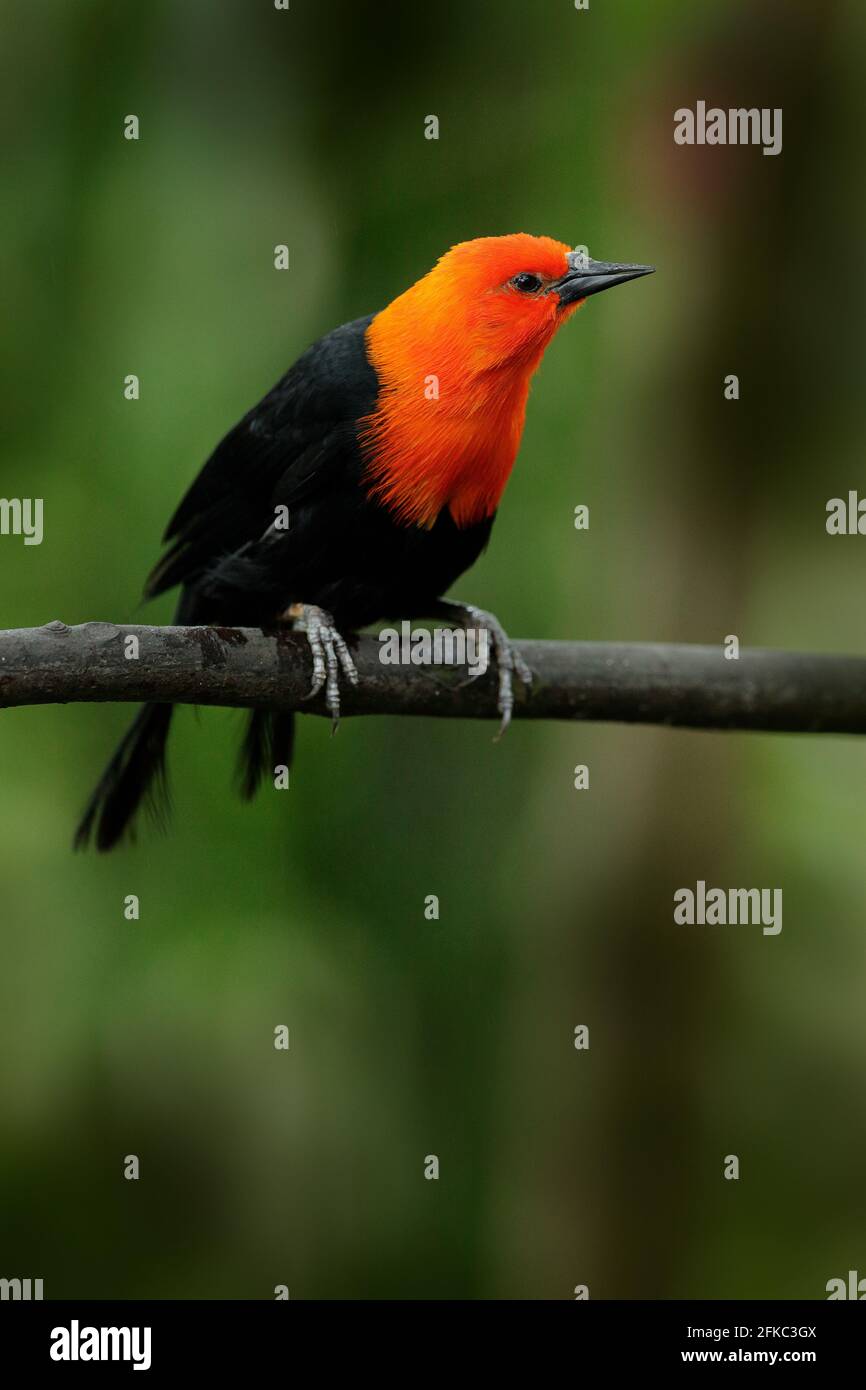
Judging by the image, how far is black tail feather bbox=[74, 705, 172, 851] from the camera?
3648mm

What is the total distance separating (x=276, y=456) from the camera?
3.41 meters

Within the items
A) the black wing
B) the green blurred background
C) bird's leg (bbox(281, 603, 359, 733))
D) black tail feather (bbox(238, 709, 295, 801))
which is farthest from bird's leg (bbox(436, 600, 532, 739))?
the green blurred background

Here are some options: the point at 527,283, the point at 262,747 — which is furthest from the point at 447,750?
the point at 527,283

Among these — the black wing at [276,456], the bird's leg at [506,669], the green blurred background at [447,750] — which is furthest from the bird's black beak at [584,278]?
the green blurred background at [447,750]

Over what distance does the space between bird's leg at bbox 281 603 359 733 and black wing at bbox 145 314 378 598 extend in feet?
1.26

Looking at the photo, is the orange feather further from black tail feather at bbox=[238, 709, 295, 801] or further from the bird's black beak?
black tail feather at bbox=[238, 709, 295, 801]

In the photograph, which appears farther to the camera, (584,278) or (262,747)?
(262,747)

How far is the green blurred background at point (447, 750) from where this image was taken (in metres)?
4.34

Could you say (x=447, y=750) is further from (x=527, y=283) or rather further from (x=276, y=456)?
(x=527, y=283)

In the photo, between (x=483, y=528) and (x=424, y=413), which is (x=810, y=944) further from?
(x=424, y=413)

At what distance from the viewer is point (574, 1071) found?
433cm

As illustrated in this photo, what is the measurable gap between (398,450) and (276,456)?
349 millimetres

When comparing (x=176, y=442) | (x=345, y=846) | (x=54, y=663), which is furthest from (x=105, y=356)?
(x=54, y=663)

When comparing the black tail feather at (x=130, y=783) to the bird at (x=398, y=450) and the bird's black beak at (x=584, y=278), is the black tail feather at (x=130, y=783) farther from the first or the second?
the bird's black beak at (x=584, y=278)
